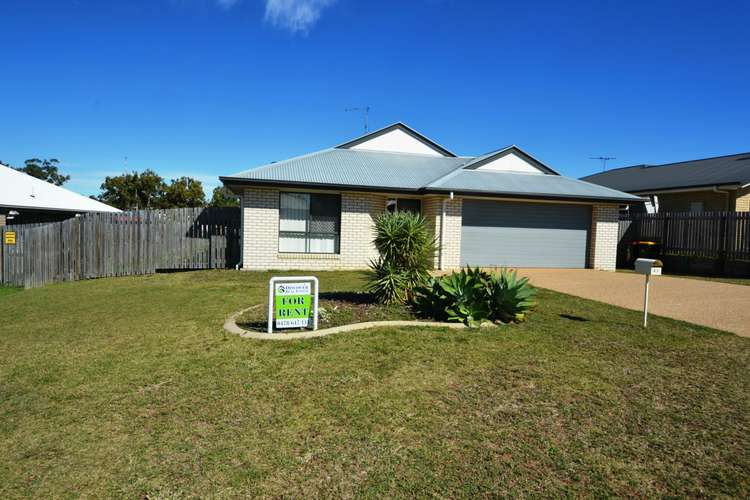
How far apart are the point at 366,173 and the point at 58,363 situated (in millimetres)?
12622

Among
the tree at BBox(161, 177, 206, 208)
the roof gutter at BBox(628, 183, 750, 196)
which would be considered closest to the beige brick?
the roof gutter at BBox(628, 183, 750, 196)

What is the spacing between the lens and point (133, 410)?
432 centimetres

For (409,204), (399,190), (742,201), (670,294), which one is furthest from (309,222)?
(742,201)

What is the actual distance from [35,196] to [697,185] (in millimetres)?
29320

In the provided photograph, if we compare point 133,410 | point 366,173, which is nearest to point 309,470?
point 133,410

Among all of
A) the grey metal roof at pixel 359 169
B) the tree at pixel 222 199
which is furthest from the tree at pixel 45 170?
the grey metal roof at pixel 359 169

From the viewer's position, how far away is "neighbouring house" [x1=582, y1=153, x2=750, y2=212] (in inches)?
811

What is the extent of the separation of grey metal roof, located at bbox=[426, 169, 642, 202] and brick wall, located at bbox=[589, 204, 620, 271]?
2.09 feet

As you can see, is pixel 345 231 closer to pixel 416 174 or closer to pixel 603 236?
pixel 416 174

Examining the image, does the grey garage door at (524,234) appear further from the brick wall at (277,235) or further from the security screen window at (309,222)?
the security screen window at (309,222)

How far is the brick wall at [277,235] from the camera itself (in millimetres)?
15398

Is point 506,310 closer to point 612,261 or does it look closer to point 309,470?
point 309,470

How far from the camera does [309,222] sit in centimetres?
1606

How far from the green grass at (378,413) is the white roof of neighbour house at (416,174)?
8.97 m
